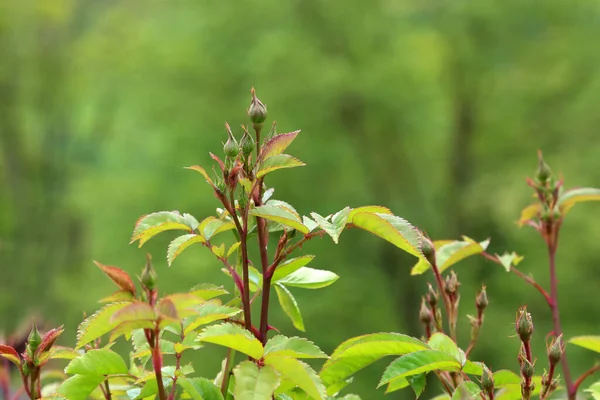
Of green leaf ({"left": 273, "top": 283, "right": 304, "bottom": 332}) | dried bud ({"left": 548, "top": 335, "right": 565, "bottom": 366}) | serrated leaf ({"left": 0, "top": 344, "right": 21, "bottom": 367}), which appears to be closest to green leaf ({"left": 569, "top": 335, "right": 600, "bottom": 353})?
dried bud ({"left": 548, "top": 335, "right": 565, "bottom": 366})

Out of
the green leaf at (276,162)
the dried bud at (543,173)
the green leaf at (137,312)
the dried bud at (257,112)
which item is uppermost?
the dried bud at (257,112)

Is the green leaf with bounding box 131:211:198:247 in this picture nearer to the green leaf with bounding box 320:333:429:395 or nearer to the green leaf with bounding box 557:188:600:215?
the green leaf with bounding box 320:333:429:395

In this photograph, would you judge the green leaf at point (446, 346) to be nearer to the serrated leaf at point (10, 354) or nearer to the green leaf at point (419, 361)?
the green leaf at point (419, 361)

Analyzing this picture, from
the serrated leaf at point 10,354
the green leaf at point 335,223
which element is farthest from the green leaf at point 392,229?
the serrated leaf at point 10,354

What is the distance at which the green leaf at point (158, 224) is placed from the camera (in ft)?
2.08

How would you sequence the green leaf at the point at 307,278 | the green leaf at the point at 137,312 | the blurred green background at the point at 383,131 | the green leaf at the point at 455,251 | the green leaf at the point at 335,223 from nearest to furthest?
the green leaf at the point at 137,312 → the green leaf at the point at 335,223 → the green leaf at the point at 307,278 → the green leaf at the point at 455,251 → the blurred green background at the point at 383,131

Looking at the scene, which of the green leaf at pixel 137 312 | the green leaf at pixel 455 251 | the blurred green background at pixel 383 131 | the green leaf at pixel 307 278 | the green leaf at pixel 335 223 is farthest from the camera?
the blurred green background at pixel 383 131

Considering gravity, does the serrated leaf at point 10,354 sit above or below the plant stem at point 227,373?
above

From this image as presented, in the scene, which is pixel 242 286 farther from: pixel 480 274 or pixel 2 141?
pixel 2 141

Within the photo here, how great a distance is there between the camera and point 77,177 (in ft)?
39.6

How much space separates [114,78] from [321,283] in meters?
10.3

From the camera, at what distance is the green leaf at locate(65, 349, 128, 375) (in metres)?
0.60

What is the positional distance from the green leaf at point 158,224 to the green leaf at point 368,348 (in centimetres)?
19

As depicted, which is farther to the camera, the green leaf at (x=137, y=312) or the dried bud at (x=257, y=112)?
the dried bud at (x=257, y=112)
